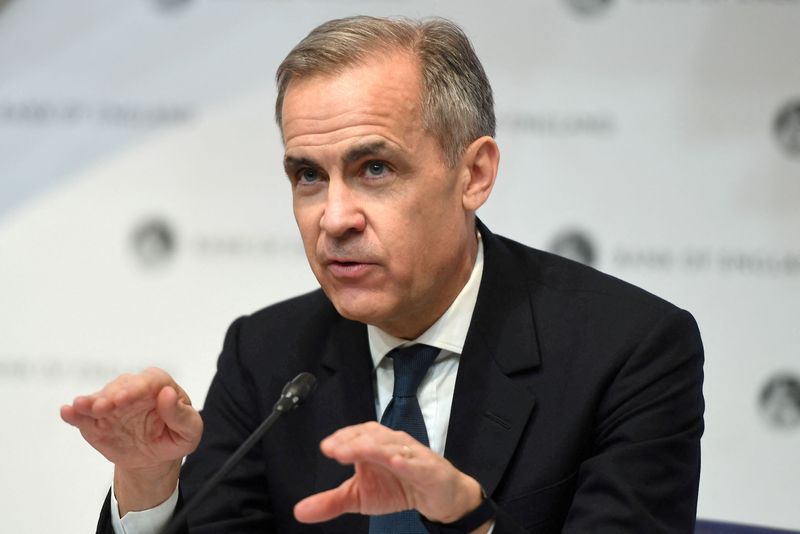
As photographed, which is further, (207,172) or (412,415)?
(207,172)

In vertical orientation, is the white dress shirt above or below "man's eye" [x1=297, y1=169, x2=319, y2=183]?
below

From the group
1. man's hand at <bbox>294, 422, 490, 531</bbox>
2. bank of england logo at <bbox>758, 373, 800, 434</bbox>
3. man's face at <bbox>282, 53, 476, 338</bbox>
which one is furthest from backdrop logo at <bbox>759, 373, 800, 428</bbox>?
man's hand at <bbox>294, 422, 490, 531</bbox>

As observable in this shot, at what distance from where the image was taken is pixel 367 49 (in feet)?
7.29

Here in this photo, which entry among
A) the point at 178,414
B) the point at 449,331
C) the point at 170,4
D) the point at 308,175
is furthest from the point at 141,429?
the point at 170,4

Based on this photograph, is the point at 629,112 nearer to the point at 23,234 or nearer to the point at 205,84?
the point at 205,84

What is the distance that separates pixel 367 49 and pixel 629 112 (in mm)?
1563

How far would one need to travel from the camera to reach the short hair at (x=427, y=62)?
87.4 inches

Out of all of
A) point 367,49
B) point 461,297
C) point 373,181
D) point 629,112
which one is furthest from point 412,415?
point 629,112

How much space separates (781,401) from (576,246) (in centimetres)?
84

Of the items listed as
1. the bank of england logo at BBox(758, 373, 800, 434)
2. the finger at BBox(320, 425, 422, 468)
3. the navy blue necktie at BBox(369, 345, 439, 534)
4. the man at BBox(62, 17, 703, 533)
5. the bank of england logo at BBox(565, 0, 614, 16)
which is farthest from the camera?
the bank of england logo at BBox(565, 0, 614, 16)

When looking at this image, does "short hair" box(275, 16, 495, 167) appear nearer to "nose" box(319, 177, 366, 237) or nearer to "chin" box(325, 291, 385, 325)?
"nose" box(319, 177, 366, 237)

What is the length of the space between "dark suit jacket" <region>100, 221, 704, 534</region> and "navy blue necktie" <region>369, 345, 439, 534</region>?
2.4 inches

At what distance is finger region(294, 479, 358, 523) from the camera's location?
1739 mm

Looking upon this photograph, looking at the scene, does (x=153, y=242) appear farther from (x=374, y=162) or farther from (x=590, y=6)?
(x=374, y=162)
